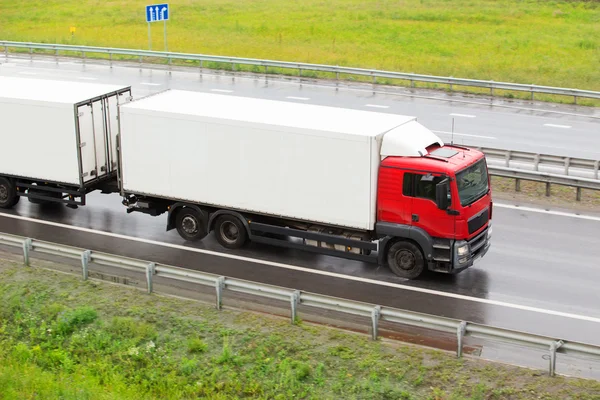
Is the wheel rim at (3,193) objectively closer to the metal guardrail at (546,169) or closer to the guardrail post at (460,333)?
the metal guardrail at (546,169)

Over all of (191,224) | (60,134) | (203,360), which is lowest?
(203,360)

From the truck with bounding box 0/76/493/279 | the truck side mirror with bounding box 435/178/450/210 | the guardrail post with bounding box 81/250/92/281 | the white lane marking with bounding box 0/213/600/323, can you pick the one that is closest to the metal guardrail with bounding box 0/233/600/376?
the guardrail post with bounding box 81/250/92/281

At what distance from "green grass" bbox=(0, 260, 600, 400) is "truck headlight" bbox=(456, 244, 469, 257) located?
296cm

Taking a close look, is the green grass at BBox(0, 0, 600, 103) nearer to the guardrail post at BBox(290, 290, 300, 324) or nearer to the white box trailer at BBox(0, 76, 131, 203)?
the white box trailer at BBox(0, 76, 131, 203)

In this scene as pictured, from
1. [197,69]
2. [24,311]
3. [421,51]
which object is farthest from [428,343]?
[421,51]

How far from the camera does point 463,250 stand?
1625 centimetres

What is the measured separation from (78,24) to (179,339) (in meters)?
44.3

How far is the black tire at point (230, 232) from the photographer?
18.2 meters

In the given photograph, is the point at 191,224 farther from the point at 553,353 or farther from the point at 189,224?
the point at 553,353

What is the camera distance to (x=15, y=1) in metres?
64.4

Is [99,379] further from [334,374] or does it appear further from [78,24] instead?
[78,24]

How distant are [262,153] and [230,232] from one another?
A: 6.58ft

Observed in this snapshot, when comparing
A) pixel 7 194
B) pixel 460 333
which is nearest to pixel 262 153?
pixel 460 333

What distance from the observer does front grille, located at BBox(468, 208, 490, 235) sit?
53.6 feet
